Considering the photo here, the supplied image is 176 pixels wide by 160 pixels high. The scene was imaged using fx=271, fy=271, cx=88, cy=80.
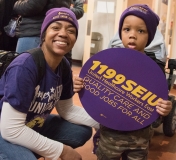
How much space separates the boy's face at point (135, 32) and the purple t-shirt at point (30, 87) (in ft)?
1.14

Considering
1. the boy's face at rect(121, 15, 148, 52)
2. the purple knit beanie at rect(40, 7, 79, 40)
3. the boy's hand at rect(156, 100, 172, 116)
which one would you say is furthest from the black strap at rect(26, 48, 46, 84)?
the boy's hand at rect(156, 100, 172, 116)

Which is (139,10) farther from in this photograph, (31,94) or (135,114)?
(31,94)

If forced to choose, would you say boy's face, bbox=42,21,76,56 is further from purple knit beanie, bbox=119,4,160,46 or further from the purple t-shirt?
purple knit beanie, bbox=119,4,160,46

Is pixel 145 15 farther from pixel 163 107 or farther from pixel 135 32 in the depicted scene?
pixel 163 107

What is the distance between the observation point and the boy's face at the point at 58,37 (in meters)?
1.13

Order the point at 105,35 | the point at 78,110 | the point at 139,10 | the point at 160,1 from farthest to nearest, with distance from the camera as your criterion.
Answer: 1. the point at 105,35
2. the point at 160,1
3. the point at 78,110
4. the point at 139,10

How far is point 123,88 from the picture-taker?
3.58 ft

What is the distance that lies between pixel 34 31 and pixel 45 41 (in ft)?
1.80

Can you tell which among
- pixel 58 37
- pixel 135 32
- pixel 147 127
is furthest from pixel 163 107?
pixel 58 37

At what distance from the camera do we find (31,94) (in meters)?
1.07

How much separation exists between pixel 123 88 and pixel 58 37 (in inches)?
13.5

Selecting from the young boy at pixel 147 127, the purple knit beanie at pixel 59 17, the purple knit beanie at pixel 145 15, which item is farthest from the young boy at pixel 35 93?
the purple knit beanie at pixel 145 15

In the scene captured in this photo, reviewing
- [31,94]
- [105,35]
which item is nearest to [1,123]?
[31,94]

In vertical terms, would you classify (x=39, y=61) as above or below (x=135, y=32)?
below
